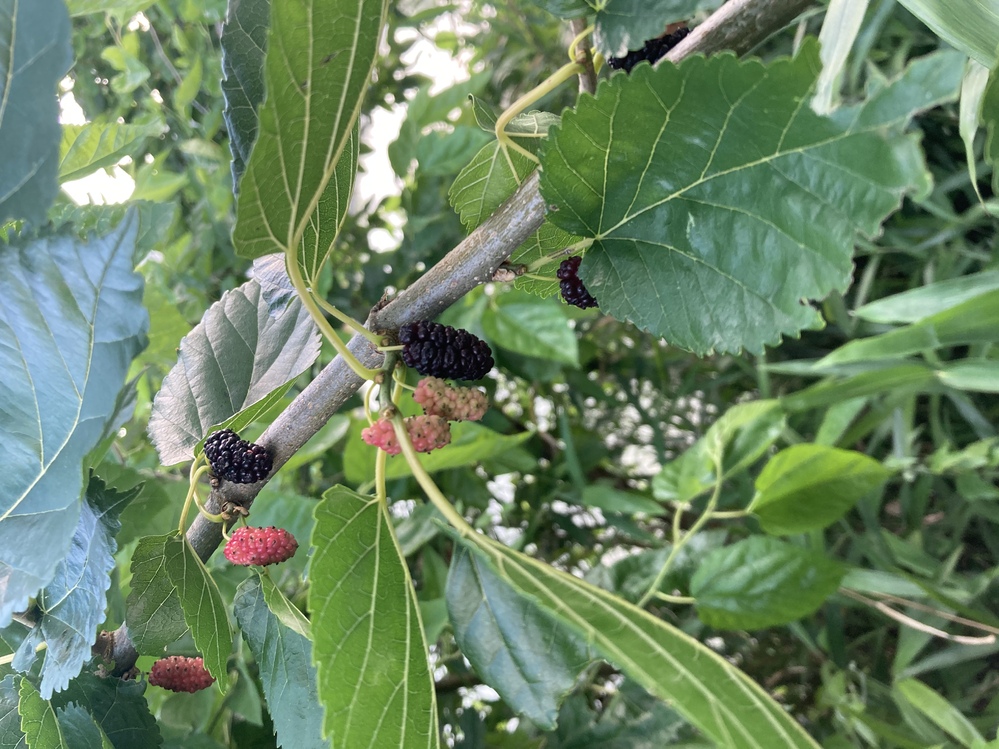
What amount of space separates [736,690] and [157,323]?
50 cm

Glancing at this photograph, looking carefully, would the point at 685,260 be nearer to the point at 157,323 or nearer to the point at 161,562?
the point at 161,562

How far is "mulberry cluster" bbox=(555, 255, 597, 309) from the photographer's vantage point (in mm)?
254

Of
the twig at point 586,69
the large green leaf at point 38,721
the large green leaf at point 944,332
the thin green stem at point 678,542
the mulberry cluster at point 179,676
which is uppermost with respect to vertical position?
the twig at point 586,69

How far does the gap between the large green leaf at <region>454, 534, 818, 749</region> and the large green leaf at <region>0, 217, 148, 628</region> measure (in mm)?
133

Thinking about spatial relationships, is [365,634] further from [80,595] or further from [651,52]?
[651,52]

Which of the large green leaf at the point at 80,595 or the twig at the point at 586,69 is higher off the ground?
the twig at the point at 586,69

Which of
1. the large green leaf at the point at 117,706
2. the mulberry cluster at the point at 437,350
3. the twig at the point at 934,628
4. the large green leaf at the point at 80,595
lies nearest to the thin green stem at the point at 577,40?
the mulberry cluster at the point at 437,350

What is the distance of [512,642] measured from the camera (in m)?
0.25

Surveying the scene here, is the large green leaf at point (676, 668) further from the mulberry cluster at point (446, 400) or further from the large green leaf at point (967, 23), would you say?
the large green leaf at point (967, 23)

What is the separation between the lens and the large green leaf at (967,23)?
0.21 meters

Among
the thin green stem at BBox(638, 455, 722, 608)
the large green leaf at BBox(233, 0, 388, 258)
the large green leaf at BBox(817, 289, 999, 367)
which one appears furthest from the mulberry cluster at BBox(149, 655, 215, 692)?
the large green leaf at BBox(817, 289, 999, 367)

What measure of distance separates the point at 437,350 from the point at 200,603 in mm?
154

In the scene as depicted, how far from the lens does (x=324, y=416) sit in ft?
0.87

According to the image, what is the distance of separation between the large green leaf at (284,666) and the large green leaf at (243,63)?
0.19 metres
